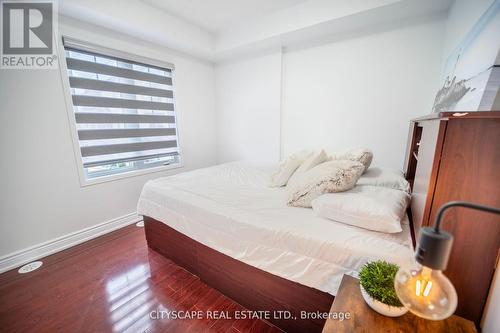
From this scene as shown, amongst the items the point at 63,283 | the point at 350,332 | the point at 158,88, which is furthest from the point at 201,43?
the point at 350,332

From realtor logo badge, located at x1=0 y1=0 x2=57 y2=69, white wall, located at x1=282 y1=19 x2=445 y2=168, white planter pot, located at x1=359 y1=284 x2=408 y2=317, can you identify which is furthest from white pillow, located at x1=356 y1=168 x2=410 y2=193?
realtor logo badge, located at x1=0 y1=0 x2=57 y2=69

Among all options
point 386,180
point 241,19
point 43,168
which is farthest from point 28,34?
point 386,180

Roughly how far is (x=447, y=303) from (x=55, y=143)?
10.2 ft

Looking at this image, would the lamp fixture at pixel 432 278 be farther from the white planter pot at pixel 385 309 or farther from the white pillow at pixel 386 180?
the white pillow at pixel 386 180

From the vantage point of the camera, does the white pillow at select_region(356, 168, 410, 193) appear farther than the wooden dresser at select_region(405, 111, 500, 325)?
Yes

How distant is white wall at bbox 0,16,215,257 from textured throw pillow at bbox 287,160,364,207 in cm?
241

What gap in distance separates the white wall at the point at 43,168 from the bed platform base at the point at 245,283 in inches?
41.4

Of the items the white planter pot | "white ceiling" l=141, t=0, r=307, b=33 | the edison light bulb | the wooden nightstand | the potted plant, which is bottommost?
the wooden nightstand

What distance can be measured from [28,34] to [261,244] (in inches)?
114

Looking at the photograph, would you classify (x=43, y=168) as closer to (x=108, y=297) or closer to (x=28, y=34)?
(x=28, y=34)

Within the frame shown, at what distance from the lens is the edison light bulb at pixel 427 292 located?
52 cm

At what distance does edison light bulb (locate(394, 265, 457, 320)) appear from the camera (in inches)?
20.6

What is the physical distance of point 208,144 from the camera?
3.83 meters

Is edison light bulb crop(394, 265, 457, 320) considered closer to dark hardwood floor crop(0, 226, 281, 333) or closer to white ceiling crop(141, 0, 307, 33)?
dark hardwood floor crop(0, 226, 281, 333)
